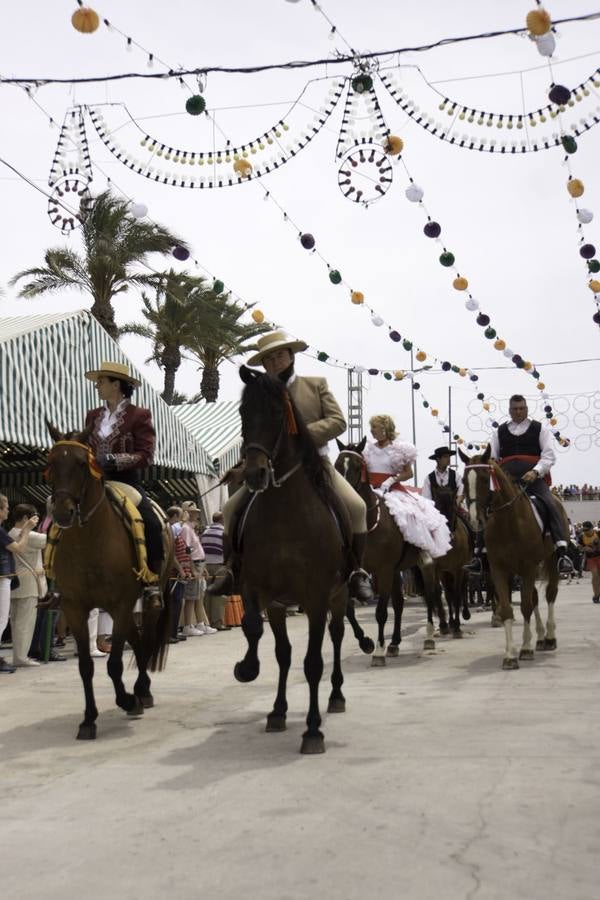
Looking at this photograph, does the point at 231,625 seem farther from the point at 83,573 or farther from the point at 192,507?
the point at 83,573

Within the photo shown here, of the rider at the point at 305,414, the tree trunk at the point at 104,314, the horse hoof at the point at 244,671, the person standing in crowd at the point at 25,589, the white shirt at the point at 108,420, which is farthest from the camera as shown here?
the tree trunk at the point at 104,314

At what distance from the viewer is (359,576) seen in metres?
8.84

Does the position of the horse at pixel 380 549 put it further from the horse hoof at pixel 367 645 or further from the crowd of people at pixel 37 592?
the crowd of people at pixel 37 592

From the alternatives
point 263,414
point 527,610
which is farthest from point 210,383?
point 263,414

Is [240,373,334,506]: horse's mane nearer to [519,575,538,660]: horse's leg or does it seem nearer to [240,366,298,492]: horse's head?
[240,366,298,492]: horse's head

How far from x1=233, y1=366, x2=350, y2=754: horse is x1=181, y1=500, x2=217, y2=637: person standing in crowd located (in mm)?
10378

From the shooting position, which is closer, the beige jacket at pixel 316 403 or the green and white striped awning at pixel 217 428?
the beige jacket at pixel 316 403

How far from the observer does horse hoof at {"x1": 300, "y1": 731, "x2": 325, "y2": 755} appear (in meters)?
6.82

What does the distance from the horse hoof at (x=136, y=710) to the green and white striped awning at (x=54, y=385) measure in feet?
25.4

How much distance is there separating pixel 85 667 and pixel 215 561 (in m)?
11.1

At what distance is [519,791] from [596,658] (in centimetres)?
649

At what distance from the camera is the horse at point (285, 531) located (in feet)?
23.4

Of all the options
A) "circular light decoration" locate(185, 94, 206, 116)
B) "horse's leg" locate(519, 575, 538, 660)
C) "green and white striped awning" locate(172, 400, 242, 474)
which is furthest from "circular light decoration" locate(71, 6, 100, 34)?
"green and white striped awning" locate(172, 400, 242, 474)

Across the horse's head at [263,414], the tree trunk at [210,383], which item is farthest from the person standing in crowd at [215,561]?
the tree trunk at [210,383]
